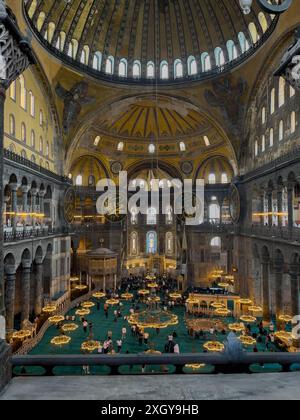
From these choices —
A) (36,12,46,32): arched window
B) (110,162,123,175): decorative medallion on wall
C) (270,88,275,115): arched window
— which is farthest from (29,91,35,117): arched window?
(270,88,275,115): arched window

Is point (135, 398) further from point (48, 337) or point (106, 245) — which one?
point (106, 245)

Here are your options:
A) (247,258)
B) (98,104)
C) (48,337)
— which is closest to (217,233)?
(247,258)

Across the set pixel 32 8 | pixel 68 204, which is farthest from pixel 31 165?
pixel 32 8

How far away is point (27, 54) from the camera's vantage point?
509 cm

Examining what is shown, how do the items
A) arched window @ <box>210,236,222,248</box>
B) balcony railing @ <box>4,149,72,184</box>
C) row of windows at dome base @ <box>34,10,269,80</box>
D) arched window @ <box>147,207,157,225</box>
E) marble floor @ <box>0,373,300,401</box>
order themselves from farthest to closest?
arched window @ <box>147,207,157,225</box> < arched window @ <box>210,236,222,248</box> < row of windows at dome base @ <box>34,10,269,80</box> < balcony railing @ <box>4,149,72,184</box> < marble floor @ <box>0,373,300,401</box>

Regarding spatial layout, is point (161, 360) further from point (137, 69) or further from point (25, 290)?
point (137, 69)

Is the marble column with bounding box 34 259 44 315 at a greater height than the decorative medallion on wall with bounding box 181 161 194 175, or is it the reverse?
the decorative medallion on wall with bounding box 181 161 194 175

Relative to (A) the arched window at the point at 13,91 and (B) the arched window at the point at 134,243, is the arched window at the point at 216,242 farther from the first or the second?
(A) the arched window at the point at 13,91

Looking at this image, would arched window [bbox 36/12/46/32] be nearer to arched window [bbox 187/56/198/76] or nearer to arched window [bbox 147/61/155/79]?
arched window [bbox 147/61/155/79]

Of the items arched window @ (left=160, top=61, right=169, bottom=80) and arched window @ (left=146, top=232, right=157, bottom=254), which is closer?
arched window @ (left=160, top=61, right=169, bottom=80)

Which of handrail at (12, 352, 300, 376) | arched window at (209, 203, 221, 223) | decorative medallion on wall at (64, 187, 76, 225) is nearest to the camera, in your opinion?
handrail at (12, 352, 300, 376)

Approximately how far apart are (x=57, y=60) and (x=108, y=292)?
53.1 ft

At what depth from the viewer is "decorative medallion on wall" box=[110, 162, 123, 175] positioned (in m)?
29.4

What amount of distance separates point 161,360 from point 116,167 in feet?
85.1
